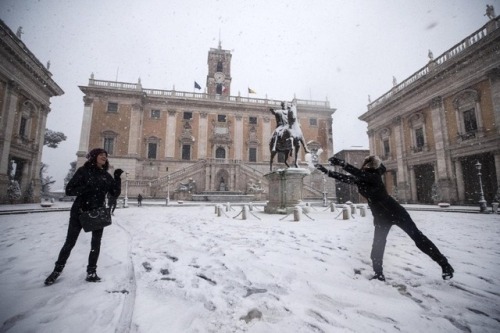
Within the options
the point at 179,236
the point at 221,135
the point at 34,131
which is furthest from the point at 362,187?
the point at 221,135

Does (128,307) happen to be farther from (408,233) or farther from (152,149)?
(152,149)

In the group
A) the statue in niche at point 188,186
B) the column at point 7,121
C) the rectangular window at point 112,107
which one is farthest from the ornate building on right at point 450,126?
the rectangular window at point 112,107

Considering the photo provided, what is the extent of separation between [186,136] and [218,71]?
15.2 m

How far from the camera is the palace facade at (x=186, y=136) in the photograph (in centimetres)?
2611

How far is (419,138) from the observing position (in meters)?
20.8

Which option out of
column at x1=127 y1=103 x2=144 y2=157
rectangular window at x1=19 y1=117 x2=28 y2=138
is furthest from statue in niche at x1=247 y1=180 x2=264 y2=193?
rectangular window at x1=19 y1=117 x2=28 y2=138

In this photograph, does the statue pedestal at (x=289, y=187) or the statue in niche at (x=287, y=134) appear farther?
the statue in niche at (x=287, y=134)

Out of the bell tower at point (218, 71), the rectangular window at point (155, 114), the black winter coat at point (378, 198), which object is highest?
the bell tower at point (218, 71)

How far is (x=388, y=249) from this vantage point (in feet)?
13.6

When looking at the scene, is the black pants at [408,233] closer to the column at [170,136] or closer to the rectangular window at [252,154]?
the rectangular window at [252,154]

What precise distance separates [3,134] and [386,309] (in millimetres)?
23667

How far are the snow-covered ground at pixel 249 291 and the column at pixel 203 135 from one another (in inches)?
1021

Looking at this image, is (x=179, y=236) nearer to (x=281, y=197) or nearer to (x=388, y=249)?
(x=388, y=249)

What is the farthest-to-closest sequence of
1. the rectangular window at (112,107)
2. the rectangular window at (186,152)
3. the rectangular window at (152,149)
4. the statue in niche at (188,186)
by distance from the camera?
the rectangular window at (186,152)
the rectangular window at (152,149)
the rectangular window at (112,107)
the statue in niche at (188,186)
